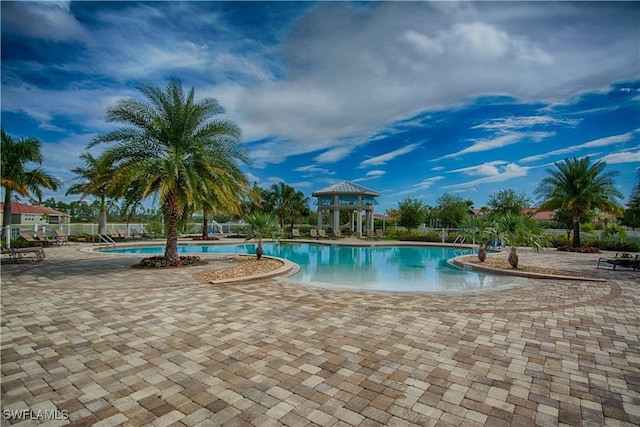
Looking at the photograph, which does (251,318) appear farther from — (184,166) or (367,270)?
(367,270)

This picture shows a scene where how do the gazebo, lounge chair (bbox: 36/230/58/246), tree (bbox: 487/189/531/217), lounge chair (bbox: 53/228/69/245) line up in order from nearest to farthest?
1. lounge chair (bbox: 36/230/58/246)
2. lounge chair (bbox: 53/228/69/245)
3. the gazebo
4. tree (bbox: 487/189/531/217)

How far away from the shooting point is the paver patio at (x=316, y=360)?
2695mm

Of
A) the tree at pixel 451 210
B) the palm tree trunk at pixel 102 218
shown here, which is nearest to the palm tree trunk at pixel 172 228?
the palm tree trunk at pixel 102 218

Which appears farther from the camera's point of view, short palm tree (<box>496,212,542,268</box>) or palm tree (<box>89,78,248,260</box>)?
short palm tree (<box>496,212,542,268</box>)

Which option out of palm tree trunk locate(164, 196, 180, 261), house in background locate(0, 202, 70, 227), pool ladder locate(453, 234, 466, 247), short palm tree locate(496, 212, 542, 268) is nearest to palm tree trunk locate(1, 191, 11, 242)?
palm tree trunk locate(164, 196, 180, 261)

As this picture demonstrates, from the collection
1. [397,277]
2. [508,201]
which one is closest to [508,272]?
[397,277]

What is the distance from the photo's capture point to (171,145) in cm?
1066

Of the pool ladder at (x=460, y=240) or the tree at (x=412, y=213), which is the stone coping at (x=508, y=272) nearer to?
the pool ladder at (x=460, y=240)

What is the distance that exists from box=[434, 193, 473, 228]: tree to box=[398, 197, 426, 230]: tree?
3296 mm

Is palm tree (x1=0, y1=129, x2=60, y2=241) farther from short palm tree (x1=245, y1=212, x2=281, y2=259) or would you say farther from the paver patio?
the paver patio

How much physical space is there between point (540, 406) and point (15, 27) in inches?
379

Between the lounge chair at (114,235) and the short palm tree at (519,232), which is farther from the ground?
the short palm tree at (519,232)

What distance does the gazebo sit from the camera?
31.0m

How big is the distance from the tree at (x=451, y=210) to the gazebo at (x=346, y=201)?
7.58 metres
